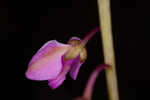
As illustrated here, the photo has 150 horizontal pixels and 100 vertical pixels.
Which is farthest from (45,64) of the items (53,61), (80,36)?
(80,36)

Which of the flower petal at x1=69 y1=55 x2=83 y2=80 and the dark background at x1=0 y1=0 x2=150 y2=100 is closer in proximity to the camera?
the flower petal at x1=69 y1=55 x2=83 y2=80

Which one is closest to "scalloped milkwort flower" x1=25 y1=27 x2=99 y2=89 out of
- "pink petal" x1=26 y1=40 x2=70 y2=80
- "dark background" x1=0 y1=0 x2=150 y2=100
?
"pink petal" x1=26 y1=40 x2=70 y2=80

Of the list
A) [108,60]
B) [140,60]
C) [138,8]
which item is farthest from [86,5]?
[108,60]

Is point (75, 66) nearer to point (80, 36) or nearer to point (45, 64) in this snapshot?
point (45, 64)

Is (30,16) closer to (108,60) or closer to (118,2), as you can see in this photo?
(118,2)

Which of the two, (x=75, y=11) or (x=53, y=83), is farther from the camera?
(x=75, y=11)

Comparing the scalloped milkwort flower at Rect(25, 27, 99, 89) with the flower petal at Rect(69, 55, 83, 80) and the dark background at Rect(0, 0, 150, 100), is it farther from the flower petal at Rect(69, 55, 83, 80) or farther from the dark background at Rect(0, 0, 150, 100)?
the dark background at Rect(0, 0, 150, 100)
